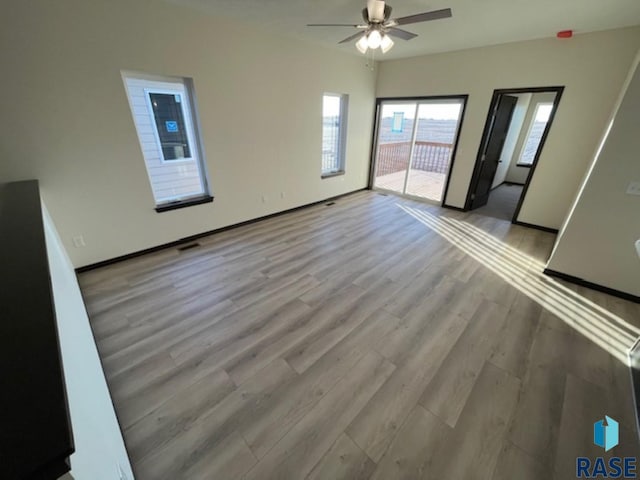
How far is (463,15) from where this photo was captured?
9.18 feet

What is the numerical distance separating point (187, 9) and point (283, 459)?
4.08 metres

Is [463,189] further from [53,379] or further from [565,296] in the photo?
[53,379]

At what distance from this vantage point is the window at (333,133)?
486 cm

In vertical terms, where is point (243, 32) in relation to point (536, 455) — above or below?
above

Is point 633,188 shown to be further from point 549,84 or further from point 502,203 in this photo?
point 502,203

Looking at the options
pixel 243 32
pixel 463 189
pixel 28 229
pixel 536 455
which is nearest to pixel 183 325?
pixel 28 229

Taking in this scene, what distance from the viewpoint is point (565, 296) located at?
263 centimetres

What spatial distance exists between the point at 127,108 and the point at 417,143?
5.45 metres

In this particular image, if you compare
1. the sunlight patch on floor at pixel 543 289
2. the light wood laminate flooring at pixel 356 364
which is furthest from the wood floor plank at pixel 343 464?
the sunlight patch on floor at pixel 543 289

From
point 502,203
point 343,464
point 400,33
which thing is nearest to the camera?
point 343,464

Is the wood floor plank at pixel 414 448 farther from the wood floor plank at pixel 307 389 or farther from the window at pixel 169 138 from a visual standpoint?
the window at pixel 169 138

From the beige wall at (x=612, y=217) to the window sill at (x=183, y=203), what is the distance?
438 cm

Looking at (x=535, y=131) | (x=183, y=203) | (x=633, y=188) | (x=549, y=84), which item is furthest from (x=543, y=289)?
(x=535, y=131)

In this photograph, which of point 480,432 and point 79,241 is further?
point 79,241
